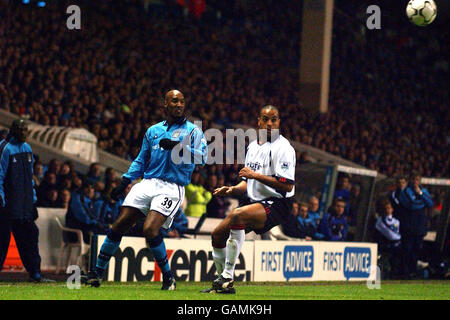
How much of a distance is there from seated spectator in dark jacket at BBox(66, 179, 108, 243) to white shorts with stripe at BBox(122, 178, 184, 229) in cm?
444

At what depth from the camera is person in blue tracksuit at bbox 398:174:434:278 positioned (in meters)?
15.5

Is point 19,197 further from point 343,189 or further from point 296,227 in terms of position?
point 343,189

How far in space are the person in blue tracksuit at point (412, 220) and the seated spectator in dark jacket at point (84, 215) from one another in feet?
19.7

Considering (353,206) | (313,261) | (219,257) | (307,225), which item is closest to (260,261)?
(313,261)

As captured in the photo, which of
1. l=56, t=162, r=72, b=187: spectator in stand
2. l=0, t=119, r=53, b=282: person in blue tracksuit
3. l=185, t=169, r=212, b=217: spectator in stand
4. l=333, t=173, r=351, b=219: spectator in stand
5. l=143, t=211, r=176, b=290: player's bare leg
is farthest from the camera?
l=333, t=173, r=351, b=219: spectator in stand

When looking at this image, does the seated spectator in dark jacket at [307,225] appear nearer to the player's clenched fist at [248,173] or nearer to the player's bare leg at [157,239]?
the player's bare leg at [157,239]

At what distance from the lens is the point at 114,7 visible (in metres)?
26.9

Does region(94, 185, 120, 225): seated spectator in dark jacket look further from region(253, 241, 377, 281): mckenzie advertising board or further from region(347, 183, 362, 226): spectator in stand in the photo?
region(347, 183, 362, 226): spectator in stand

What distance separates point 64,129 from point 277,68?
579 inches

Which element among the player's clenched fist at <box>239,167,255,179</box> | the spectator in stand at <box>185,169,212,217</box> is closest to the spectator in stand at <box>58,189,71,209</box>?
the spectator in stand at <box>185,169,212,217</box>

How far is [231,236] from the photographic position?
27.3ft
